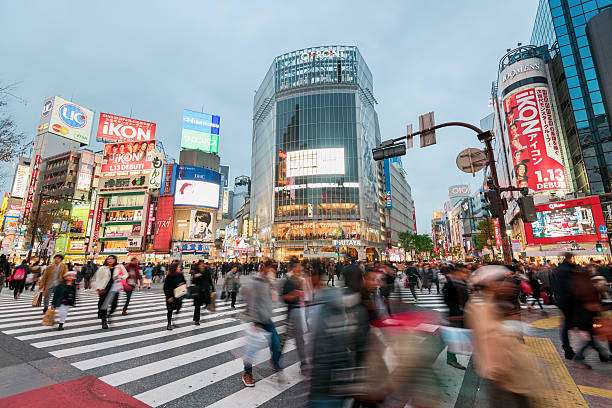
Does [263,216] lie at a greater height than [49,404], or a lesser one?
greater

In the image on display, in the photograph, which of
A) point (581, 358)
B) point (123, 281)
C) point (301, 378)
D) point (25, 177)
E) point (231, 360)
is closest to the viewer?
point (301, 378)

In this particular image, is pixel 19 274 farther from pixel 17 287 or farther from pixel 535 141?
pixel 535 141

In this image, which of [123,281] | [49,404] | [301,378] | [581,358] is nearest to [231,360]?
[301,378]

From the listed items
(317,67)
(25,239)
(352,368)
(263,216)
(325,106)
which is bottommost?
(352,368)

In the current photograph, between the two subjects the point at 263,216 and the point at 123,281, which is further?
the point at 263,216

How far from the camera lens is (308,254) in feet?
184

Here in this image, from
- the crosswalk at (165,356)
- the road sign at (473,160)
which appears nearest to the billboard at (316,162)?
the road sign at (473,160)

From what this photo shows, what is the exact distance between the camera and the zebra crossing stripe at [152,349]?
17.0ft

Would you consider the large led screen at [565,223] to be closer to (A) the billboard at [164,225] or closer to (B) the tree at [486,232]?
(B) the tree at [486,232]

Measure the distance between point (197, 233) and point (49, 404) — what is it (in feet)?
182

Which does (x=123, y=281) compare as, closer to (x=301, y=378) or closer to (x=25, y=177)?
(x=301, y=378)

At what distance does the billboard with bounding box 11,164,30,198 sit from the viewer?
69.3 meters

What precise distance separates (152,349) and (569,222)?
42.0m

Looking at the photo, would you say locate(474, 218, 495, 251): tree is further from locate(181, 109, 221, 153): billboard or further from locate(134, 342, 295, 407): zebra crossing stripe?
locate(181, 109, 221, 153): billboard
